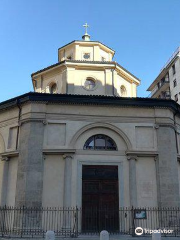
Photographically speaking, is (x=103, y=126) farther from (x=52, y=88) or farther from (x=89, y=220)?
(x=52, y=88)

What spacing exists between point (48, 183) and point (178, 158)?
8.03m

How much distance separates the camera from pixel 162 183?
15.8 meters

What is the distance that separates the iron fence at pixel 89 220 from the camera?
14508mm

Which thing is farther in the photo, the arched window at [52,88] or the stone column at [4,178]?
the arched window at [52,88]

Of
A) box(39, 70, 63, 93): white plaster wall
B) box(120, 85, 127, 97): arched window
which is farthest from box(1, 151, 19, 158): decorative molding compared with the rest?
box(120, 85, 127, 97): arched window

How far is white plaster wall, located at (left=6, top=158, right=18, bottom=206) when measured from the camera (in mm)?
16206

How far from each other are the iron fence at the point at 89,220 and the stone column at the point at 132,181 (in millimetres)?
539

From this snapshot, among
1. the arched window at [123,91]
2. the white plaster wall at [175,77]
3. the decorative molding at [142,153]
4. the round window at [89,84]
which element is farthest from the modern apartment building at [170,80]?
the decorative molding at [142,153]

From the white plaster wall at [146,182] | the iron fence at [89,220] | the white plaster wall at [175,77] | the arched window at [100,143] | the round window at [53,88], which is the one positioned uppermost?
the white plaster wall at [175,77]

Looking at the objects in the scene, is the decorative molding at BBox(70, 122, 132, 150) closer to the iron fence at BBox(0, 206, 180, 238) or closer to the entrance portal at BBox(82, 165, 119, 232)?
the entrance portal at BBox(82, 165, 119, 232)

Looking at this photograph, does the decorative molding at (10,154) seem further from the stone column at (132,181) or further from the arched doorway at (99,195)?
the stone column at (132,181)

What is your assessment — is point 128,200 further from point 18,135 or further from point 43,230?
point 18,135

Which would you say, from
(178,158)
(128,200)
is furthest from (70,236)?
(178,158)

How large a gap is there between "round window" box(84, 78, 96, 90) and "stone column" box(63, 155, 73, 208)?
687 cm
